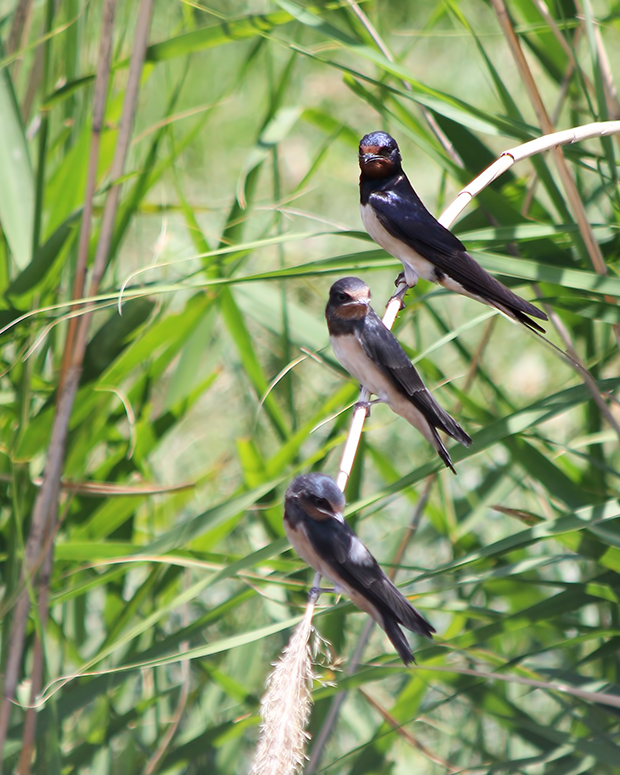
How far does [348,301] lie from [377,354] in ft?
0.22

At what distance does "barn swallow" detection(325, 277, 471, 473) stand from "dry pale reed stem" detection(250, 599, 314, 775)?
255 mm

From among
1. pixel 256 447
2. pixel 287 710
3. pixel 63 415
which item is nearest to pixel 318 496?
pixel 287 710

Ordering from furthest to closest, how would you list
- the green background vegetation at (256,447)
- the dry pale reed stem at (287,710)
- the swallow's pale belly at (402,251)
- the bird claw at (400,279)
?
1. the green background vegetation at (256,447)
2. the bird claw at (400,279)
3. the swallow's pale belly at (402,251)
4. the dry pale reed stem at (287,710)

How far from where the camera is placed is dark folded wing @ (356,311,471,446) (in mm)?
876

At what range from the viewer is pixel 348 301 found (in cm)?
95

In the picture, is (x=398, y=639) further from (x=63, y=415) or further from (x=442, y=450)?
(x=63, y=415)

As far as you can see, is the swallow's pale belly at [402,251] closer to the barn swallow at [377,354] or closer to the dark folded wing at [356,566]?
the barn swallow at [377,354]

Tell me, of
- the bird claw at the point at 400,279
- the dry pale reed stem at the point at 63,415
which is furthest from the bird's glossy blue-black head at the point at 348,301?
the dry pale reed stem at the point at 63,415

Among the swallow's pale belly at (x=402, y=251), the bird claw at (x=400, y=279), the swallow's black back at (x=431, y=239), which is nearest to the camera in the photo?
the swallow's black back at (x=431, y=239)

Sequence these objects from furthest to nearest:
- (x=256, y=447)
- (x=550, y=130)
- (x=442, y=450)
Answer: (x=256, y=447) < (x=550, y=130) < (x=442, y=450)

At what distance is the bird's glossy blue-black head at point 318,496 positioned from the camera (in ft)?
2.47

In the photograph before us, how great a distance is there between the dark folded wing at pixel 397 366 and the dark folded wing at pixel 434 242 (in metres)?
0.10

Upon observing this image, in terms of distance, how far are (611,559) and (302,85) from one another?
144 inches

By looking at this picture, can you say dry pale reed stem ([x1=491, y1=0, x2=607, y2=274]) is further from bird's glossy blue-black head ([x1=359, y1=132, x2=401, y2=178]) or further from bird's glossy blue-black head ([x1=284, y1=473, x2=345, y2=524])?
bird's glossy blue-black head ([x1=284, y1=473, x2=345, y2=524])
